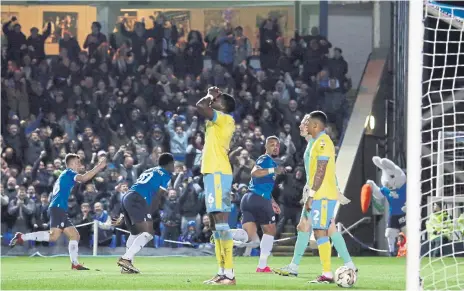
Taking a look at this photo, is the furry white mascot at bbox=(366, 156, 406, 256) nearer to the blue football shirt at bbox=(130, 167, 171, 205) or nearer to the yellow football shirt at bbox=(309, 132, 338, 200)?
the blue football shirt at bbox=(130, 167, 171, 205)

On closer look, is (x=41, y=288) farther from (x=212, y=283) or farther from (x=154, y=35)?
(x=154, y=35)

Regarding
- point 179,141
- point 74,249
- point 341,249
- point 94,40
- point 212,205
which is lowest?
point 74,249

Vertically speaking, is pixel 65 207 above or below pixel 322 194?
below

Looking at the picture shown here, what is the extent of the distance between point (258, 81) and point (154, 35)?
3.37 metres

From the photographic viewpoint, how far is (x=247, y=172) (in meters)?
23.9

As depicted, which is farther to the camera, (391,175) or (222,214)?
(391,175)

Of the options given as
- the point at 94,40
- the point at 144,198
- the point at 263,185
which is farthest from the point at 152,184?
the point at 94,40

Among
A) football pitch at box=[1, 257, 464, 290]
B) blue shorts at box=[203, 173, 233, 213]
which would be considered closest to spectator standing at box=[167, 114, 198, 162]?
football pitch at box=[1, 257, 464, 290]

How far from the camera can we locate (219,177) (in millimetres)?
12672

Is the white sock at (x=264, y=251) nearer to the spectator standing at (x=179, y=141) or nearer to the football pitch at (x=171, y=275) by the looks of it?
the football pitch at (x=171, y=275)

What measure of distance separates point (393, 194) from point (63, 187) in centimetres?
797

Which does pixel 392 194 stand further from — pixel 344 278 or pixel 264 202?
pixel 344 278

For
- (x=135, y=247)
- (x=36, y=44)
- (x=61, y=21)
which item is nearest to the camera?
(x=135, y=247)

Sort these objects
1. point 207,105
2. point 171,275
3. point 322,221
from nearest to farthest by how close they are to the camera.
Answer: point 207,105 → point 322,221 → point 171,275
